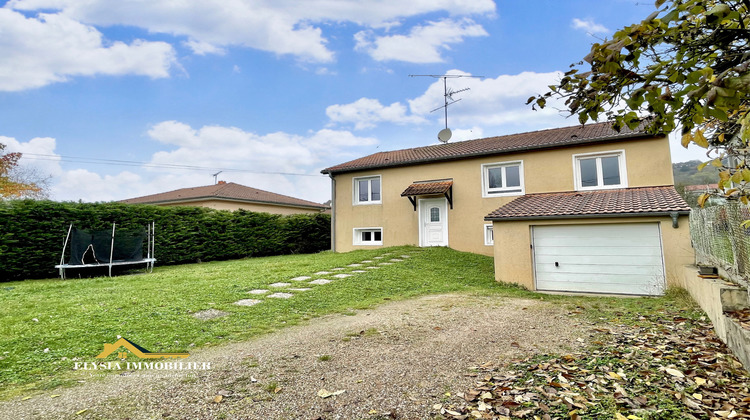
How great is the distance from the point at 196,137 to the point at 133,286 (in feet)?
54.0

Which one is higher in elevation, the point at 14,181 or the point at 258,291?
the point at 14,181

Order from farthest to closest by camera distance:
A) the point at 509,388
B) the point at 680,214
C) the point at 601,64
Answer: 1. the point at 680,214
2. the point at 509,388
3. the point at 601,64

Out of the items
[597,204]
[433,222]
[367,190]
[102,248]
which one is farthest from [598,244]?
[102,248]

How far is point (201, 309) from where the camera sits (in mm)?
5867

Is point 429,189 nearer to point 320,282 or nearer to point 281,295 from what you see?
point 320,282

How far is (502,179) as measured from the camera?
12836mm

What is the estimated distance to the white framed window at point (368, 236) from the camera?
15.1 metres

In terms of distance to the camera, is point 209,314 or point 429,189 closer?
point 209,314

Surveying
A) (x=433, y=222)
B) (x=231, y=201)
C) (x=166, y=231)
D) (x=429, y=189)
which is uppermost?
(x=231, y=201)

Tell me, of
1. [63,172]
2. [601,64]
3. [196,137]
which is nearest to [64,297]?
[601,64]

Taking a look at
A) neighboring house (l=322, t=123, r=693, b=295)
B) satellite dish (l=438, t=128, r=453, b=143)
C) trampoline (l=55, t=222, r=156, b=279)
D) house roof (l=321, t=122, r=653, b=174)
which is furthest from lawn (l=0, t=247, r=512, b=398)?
satellite dish (l=438, t=128, r=453, b=143)

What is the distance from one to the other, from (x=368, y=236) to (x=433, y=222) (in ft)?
10.3

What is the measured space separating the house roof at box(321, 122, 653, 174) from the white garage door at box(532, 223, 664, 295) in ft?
11.6

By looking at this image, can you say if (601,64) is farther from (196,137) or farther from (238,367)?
(196,137)
